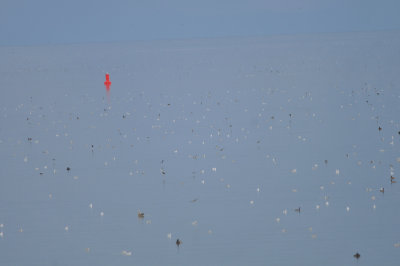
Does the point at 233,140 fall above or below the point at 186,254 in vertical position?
above

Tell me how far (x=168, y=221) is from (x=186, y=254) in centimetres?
178

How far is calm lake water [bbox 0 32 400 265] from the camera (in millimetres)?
11391

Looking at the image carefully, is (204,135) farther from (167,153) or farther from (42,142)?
(42,142)

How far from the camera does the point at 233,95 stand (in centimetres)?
3334

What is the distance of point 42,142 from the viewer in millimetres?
21812

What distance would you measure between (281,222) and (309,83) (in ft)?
84.5

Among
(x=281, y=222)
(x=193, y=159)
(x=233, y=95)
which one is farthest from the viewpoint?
(x=233, y=95)

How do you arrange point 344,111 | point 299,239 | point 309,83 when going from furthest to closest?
1. point 309,83
2. point 344,111
3. point 299,239

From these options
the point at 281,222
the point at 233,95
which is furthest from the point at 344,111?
the point at 281,222

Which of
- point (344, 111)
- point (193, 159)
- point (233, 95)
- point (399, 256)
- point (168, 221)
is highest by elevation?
point (233, 95)

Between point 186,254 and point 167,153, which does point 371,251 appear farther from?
point 167,153

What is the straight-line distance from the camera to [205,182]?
615 inches

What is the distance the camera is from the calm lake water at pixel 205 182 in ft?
37.4

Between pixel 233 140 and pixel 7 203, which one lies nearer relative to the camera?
pixel 7 203
